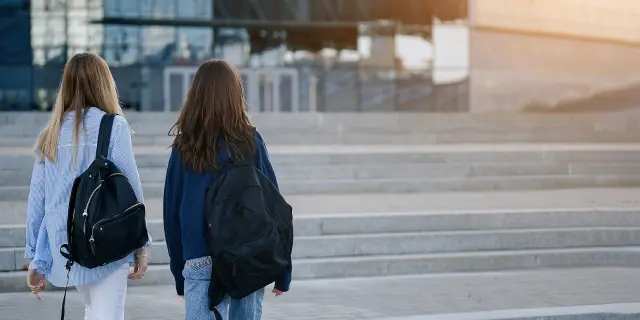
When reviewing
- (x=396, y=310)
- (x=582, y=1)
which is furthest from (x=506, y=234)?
(x=582, y=1)

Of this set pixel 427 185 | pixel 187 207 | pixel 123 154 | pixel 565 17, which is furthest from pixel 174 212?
pixel 565 17

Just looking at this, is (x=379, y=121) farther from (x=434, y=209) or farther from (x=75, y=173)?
(x=75, y=173)

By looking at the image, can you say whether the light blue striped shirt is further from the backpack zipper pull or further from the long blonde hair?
the backpack zipper pull

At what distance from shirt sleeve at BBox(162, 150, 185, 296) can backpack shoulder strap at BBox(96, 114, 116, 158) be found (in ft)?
1.05

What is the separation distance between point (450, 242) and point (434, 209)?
1241 millimetres

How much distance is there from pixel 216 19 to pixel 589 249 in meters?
24.3

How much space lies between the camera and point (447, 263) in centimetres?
1053

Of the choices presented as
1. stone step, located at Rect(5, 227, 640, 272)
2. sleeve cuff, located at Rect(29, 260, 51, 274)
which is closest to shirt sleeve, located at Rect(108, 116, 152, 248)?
sleeve cuff, located at Rect(29, 260, 51, 274)

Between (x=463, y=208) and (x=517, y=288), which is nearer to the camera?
(x=517, y=288)

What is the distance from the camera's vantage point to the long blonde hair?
482 centimetres

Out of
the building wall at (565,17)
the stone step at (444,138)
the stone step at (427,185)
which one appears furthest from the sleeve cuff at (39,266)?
the building wall at (565,17)

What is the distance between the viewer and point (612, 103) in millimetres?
33844

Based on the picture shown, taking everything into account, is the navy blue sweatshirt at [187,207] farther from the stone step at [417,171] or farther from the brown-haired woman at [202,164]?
the stone step at [417,171]

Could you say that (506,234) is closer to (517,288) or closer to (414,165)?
(517,288)
